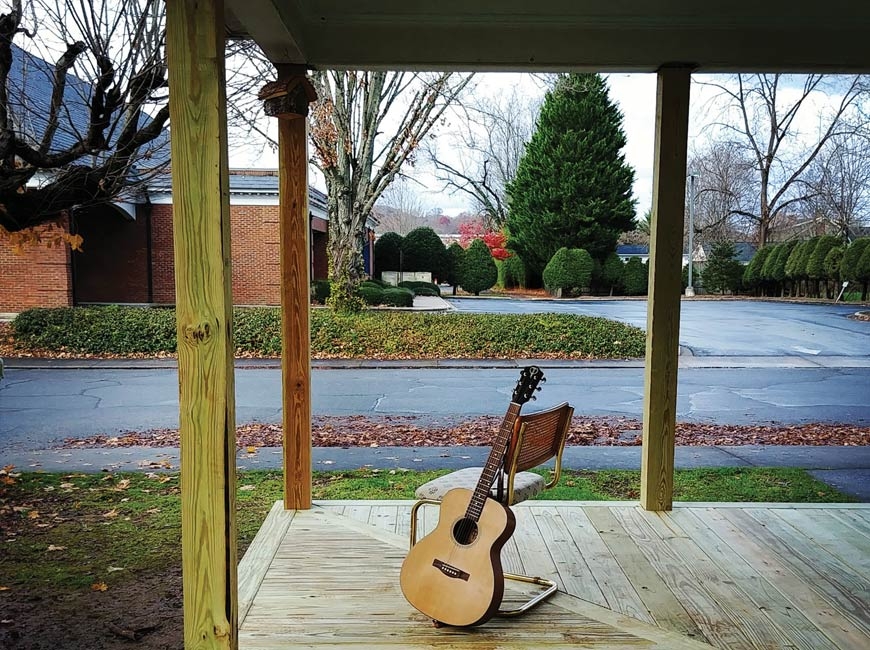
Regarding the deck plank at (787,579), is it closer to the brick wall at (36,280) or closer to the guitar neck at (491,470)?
the guitar neck at (491,470)

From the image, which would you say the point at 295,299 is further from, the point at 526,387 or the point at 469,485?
the point at 526,387

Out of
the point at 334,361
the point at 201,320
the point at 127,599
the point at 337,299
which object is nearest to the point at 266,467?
the point at 127,599

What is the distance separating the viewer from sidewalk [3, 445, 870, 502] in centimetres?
496

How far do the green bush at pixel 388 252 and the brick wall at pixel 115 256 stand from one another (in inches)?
164

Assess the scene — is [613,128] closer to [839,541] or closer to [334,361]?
[334,361]

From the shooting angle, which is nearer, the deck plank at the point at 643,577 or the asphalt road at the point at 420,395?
the deck plank at the point at 643,577

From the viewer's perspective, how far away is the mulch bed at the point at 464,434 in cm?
570

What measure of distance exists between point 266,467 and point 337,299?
18.6ft

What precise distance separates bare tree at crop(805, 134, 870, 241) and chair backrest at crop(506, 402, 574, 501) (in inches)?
550

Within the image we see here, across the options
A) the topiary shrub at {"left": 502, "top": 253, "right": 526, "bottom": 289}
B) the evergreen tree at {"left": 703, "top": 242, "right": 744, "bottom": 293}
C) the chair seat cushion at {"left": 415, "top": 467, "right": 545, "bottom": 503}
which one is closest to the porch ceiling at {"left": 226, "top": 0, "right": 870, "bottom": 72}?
the chair seat cushion at {"left": 415, "top": 467, "right": 545, "bottom": 503}

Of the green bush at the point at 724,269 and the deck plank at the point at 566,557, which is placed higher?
the green bush at the point at 724,269

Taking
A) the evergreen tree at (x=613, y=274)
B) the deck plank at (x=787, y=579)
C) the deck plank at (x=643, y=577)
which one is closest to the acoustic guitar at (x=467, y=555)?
the deck plank at (x=643, y=577)

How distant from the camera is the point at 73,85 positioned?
430 centimetres

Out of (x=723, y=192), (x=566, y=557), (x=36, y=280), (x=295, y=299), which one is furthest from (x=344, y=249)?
(x=723, y=192)
